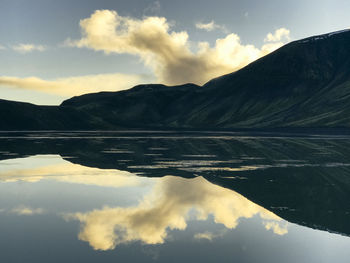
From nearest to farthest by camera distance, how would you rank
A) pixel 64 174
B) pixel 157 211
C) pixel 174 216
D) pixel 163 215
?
pixel 174 216 < pixel 163 215 < pixel 157 211 < pixel 64 174

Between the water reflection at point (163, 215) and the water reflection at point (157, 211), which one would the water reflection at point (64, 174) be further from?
the water reflection at point (163, 215)

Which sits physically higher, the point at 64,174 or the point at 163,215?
the point at 64,174

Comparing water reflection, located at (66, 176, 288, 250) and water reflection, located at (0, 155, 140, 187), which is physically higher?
water reflection, located at (0, 155, 140, 187)

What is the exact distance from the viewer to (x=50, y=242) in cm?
1277

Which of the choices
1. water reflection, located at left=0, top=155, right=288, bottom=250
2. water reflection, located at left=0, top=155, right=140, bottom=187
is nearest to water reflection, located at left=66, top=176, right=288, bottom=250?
water reflection, located at left=0, top=155, right=288, bottom=250

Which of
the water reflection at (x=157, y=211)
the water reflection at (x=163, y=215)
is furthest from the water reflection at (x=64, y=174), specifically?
the water reflection at (x=163, y=215)

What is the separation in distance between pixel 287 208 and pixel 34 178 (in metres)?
16.7

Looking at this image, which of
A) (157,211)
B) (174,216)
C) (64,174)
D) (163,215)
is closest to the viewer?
(174,216)

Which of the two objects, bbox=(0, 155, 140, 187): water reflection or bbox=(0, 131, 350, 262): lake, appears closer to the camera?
bbox=(0, 131, 350, 262): lake

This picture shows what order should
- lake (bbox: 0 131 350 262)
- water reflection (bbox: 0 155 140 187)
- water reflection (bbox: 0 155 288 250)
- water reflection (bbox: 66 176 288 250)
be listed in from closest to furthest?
1. lake (bbox: 0 131 350 262)
2. water reflection (bbox: 66 176 288 250)
3. water reflection (bbox: 0 155 288 250)
4. water reflection (bbox: 0 155 140 187)

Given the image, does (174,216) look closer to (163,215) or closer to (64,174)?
(163,215)

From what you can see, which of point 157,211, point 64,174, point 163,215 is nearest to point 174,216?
point 163,215

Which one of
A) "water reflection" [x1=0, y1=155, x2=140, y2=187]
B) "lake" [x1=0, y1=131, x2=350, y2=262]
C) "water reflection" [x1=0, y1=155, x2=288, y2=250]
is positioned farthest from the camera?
"water reflection" [x1=0, y1=155, x2=140, y2=187]

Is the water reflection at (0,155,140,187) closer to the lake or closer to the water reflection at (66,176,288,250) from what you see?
the lake
